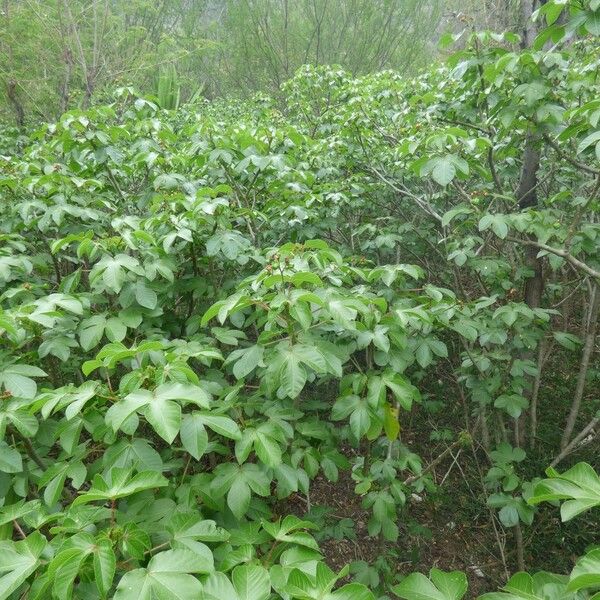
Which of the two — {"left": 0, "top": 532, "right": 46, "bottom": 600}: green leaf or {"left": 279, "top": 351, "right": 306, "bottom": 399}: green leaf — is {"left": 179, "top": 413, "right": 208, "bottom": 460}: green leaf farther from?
{"left": 0, "top": 532, "right": 46, "bottom": 600}: green leaf

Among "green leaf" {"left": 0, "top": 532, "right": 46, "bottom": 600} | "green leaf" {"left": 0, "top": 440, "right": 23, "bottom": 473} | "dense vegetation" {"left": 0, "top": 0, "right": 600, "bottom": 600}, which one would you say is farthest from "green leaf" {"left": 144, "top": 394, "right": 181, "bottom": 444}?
"green leaf" {"left": 0, "top": 440, "right": 23, "bottom": 473}

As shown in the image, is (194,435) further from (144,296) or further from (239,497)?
(144,296)

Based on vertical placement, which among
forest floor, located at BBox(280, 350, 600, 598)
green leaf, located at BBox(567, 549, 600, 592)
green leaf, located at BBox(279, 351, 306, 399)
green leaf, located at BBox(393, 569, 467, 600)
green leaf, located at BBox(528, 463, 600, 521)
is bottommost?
forest floor, located at BBox(280, 350, 600, 598)

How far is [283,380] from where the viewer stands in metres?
1.44

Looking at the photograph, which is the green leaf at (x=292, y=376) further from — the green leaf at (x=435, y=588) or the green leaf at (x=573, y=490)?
the green leaf at (x=573, y=490)

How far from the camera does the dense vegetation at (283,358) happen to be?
1.21 metres

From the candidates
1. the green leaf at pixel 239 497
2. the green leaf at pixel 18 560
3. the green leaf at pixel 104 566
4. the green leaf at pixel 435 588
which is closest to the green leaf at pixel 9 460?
the green leaf at pixel 18 560

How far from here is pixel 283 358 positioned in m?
1.46

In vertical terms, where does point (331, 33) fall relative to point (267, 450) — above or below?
above

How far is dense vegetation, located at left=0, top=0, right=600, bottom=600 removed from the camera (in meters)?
1.21

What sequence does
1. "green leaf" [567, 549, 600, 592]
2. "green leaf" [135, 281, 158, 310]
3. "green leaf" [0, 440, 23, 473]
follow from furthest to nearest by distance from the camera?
1. "green leaf" [135, 281, 158, 310]
2. "green leaf" [0, 440, 23, 473]
3. "green leaf" [567, 549, 600, 592]

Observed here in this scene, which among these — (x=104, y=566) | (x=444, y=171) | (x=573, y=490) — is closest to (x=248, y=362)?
(x=104, y=566)

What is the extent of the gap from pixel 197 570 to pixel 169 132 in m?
2.11

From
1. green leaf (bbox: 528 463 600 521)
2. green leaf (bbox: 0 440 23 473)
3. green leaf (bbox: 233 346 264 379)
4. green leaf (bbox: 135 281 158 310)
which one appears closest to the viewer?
green leaf (bbox: 528 463 600 521)
